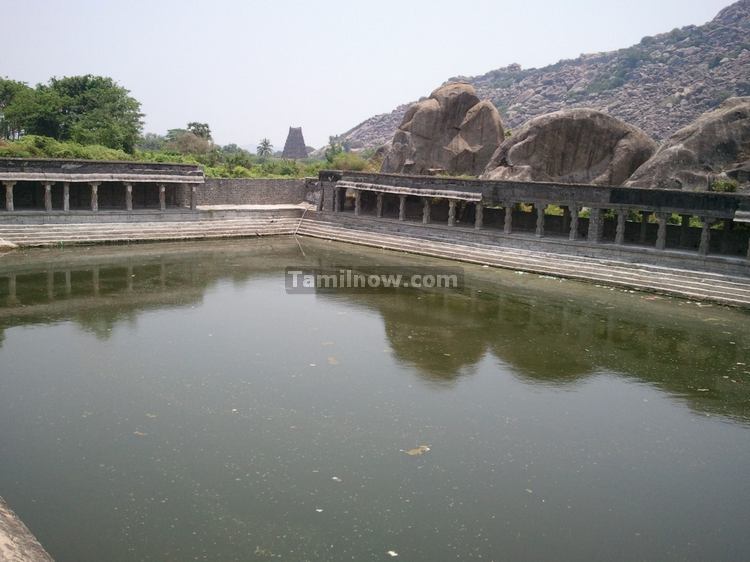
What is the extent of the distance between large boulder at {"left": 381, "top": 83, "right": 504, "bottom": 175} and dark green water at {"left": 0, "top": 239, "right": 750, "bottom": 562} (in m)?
17.3

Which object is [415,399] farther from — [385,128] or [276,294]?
[385,128]

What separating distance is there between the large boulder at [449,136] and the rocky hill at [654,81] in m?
28.4

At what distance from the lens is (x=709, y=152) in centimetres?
2233

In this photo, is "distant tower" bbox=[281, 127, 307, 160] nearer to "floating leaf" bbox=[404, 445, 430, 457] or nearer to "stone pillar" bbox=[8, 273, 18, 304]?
"stone pillar" bbox=[8, 273, 18, 304]

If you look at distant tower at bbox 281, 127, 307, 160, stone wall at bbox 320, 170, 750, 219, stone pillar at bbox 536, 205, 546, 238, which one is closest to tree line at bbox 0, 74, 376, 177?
stone wall at bbox 320, 170, 750, 219

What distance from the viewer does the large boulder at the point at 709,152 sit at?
2200 centimetres

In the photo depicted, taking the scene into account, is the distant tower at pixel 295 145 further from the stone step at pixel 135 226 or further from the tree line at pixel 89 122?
the stone step at pixel 135 226

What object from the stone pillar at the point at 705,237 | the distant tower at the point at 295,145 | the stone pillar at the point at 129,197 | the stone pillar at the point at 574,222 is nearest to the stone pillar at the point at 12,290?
the stone pillar at the point at 129,197

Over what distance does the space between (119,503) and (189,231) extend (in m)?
20.3

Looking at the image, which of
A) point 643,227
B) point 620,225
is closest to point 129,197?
point 620,225

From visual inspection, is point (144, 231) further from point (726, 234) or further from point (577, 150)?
point (726, 234)

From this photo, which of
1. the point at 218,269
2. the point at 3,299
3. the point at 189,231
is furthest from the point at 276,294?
the point at 189,231

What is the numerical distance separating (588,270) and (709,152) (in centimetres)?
625

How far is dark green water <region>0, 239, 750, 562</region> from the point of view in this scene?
270 inches
